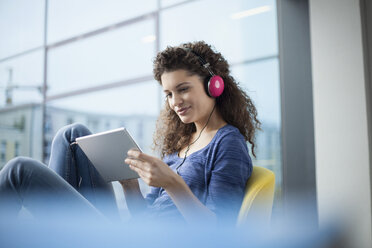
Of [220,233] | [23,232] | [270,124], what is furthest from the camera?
[270,124]

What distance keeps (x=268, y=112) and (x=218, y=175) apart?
1.46 metres

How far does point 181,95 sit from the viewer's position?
1.19 meters

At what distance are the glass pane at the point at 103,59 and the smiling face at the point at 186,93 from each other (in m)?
1.89

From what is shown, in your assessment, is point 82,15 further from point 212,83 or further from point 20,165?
point 20,165

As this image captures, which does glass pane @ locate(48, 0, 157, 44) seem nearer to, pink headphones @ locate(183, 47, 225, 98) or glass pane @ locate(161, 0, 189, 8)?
glass pane @ locate(161, 0, 189, 8)

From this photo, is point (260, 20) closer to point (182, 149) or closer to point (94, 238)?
point (182, 149)

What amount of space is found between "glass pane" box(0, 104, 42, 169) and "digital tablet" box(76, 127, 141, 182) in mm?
2694

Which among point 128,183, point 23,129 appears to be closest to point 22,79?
point 23,129

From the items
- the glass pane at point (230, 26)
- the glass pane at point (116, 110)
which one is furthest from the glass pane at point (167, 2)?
the glass pane at point (116, 110)

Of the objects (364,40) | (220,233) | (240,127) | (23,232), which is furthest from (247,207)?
(364,40)

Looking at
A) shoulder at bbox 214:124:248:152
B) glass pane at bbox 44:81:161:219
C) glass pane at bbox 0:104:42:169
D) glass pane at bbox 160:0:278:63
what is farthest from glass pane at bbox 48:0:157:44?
shoulder at bbox 214:124:248:152

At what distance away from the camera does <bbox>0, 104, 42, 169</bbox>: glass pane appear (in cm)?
361

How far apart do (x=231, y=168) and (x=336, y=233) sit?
1.27 metres

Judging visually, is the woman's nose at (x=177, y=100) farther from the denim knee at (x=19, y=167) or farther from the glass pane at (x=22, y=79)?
the glass pane at (x=22, y=79)
